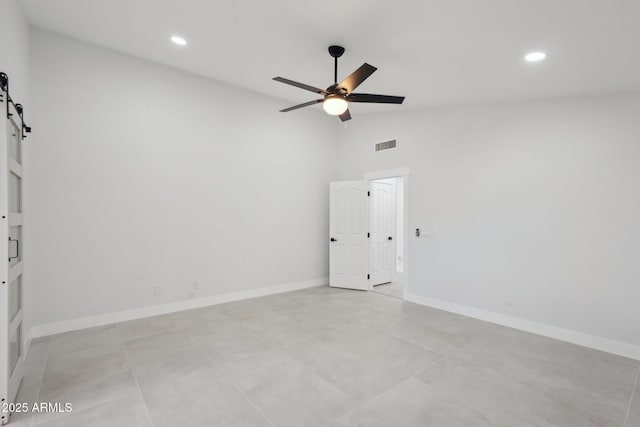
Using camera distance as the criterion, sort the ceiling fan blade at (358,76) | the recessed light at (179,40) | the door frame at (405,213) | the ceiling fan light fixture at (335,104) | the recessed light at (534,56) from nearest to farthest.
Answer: the ceiling fan blade at (358,76)
the recessed light at (534,56)
the ceiling fan light fixture at (335,104)
the recessed light at (179,40)
the door frame at (405,213)

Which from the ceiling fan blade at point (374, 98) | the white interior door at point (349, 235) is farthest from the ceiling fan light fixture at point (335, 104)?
the white interior door at point (349, 235)

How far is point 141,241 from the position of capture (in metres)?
4.17

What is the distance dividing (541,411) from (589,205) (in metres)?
2.40

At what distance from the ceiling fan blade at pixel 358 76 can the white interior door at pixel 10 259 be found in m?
2.53

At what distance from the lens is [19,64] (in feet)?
9.62

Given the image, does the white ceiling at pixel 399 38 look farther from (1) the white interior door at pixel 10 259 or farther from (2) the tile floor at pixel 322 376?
(2) the tile floor at pixel 322 376

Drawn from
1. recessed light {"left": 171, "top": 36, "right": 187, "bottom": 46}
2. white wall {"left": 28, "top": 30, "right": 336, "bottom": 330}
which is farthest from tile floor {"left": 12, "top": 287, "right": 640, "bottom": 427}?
recessed light {"left": 171, "top": 36, "right": 187, "bottom": 46}

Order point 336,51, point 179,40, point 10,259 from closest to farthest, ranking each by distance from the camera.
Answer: point 10,259
point 336,51
point 179,40

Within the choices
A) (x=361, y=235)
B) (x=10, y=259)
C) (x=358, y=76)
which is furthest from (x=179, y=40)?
(x=361, y=235)

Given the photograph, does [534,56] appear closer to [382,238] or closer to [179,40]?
[179,40]

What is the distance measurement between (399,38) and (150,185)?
359 centimetres

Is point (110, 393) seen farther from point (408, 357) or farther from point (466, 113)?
point (466, 113)

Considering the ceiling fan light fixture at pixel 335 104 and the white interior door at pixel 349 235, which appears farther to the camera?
the white interior door at pixel 349 235

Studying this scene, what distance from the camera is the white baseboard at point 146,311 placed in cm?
356
